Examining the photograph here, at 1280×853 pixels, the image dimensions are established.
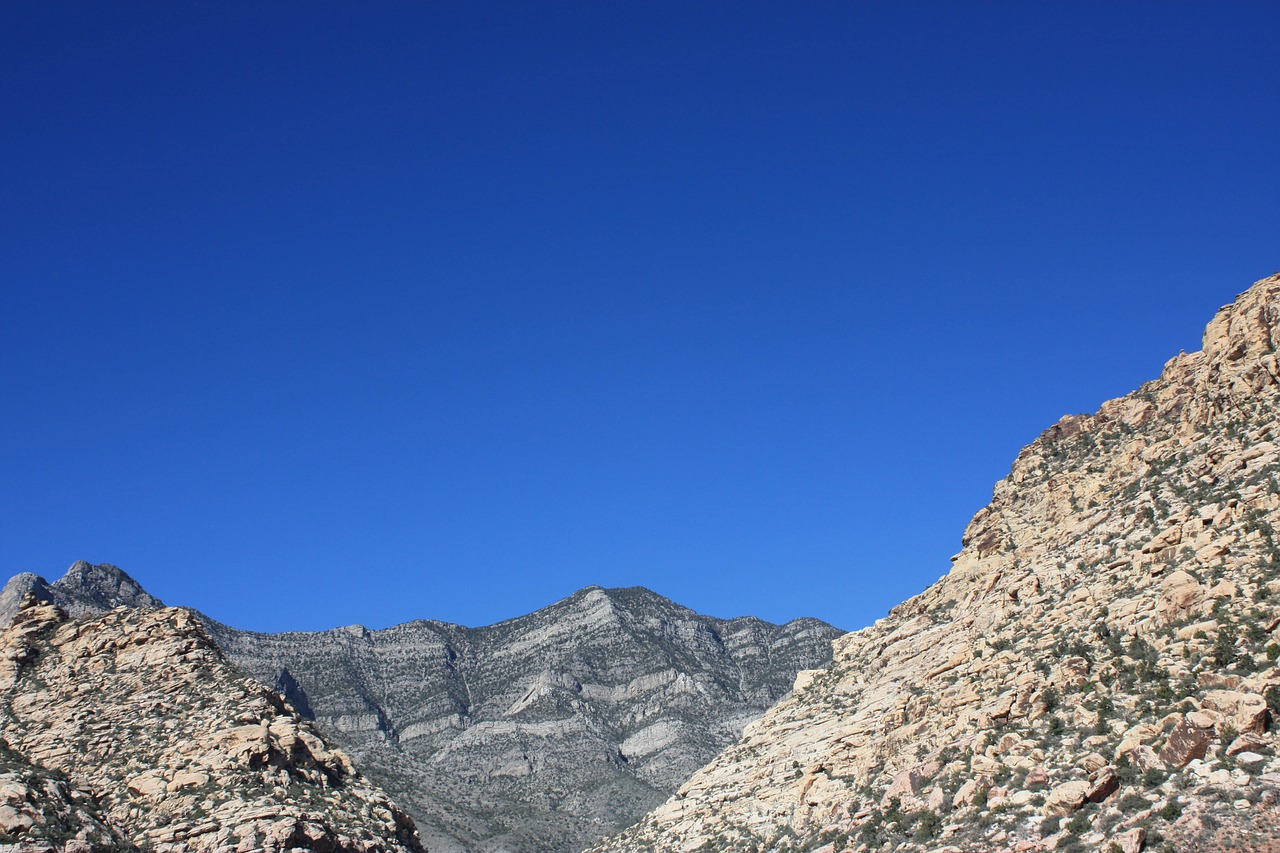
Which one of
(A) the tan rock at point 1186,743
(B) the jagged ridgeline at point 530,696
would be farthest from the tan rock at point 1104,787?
(B) the jagged ridgeline at point 530,696

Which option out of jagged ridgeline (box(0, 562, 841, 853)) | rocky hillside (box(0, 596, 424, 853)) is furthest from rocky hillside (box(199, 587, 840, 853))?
rocky hillside (box(0, 596, 424, 853))

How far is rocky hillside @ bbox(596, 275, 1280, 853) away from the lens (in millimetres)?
23500

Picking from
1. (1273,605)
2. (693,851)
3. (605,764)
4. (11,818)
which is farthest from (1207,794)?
(605,764)

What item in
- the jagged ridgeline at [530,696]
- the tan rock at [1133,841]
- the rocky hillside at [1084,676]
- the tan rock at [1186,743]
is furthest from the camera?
the jagged ridgeline at [530,696]

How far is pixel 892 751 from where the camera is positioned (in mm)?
36062

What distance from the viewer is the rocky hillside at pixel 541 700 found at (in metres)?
94.9

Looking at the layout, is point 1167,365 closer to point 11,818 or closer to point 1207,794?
point 1207,794

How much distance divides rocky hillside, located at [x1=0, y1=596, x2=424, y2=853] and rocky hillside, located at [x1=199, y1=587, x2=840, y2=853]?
37494mm

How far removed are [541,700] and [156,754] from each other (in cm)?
8600

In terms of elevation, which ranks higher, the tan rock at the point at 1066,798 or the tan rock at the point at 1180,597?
the tan rock at the point at 1180,597

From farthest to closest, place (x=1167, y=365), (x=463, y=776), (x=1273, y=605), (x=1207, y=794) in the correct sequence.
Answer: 1. (x=463, y=776)
2. (x=1167, y=365)
3. (x=1273, y=605)
4. (x=1207, y=794)

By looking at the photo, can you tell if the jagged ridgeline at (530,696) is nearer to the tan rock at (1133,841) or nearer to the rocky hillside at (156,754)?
the rocky hillside at (156,754)

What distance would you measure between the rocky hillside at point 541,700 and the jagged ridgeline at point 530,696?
252 millimetres

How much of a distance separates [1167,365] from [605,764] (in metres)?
78.0
